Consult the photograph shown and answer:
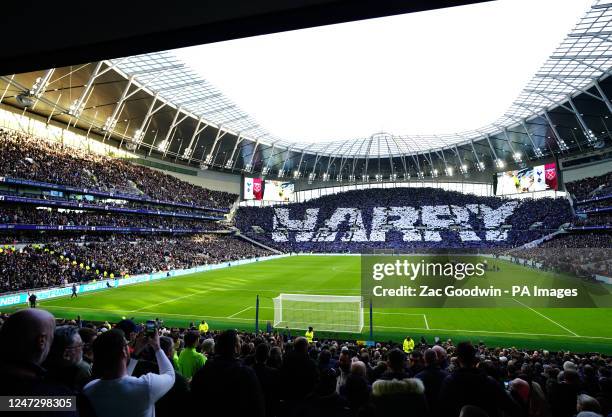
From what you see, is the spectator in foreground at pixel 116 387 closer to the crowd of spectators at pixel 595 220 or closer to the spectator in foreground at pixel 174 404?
the spectator in foreground at pixel 174 404

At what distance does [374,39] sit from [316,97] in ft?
46.2

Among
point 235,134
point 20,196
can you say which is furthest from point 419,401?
point 235,134

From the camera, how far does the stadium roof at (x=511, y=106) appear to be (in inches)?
1268

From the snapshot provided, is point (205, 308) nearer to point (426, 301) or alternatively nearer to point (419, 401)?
point (426, 301)

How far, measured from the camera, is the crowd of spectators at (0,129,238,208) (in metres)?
37.0

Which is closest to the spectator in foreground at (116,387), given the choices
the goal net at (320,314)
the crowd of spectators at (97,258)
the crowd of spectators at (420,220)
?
the goal net at (320,314)

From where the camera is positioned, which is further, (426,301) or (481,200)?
(481,200)

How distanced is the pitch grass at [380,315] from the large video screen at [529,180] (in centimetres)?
4115

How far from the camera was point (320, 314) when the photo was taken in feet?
68.2

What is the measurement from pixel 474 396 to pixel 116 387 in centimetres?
332

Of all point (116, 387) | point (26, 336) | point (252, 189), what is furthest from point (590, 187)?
point (26, 336)

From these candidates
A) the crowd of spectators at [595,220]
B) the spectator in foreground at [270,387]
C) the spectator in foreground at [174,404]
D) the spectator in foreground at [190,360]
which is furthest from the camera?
the crowd of spectators at [595,220]

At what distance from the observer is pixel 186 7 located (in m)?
4.36

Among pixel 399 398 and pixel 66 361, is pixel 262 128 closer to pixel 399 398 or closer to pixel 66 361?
pixel 66 361
